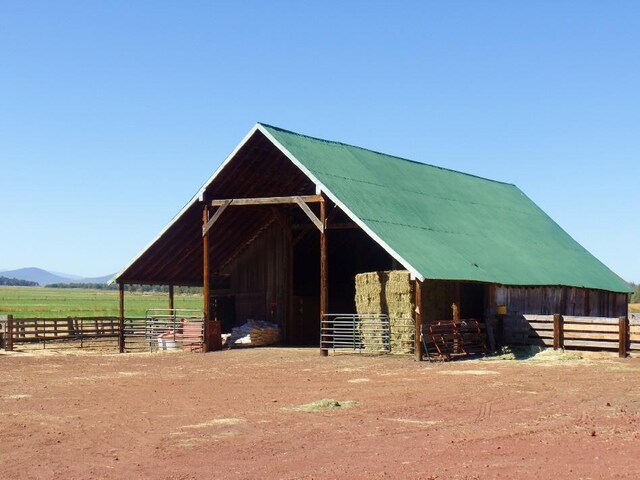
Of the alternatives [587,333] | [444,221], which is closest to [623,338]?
[587,333]

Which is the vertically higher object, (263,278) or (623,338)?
(263,278)

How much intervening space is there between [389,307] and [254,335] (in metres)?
7.63

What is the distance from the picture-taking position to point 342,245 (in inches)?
1389

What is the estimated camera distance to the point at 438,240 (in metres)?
30.3

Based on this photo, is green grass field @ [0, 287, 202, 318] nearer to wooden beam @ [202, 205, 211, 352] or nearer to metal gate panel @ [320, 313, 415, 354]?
wooden beam @ [202, 205, 211, 352]

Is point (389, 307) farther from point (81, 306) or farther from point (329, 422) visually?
point (81, 306)

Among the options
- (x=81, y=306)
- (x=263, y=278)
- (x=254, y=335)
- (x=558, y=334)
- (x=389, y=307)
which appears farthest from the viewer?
(x=81, y=306)

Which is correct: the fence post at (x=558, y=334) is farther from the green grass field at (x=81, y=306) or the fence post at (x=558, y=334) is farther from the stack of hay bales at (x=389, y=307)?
the green grass field at (x=81, y=306)

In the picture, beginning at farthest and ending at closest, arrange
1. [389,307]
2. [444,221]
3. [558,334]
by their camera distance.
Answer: [444,221], [389,307], [558,334]

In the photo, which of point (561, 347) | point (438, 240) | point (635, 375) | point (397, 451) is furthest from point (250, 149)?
point (397, 451)

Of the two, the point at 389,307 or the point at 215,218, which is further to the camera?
the point at 215,218

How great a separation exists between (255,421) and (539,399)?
18.7 feet

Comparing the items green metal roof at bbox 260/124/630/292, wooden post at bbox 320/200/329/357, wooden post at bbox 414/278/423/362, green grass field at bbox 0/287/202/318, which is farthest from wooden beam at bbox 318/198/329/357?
green grass field at bbox 0/287/202/318

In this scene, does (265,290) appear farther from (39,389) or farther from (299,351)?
(39,389)
